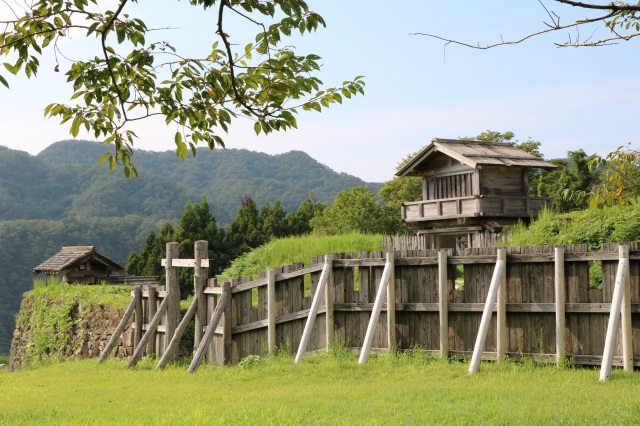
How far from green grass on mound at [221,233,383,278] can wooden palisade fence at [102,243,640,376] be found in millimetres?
13130

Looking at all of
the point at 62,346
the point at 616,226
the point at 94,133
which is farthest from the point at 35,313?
the point at 94,133

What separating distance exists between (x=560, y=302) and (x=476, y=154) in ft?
82.2

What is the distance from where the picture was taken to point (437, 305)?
1466cm

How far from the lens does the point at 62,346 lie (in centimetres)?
2450

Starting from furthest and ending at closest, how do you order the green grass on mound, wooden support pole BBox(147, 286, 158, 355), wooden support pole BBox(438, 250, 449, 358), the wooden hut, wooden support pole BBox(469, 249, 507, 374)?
the wooden hut, the green grass on mound, wooden support pole BBox(147, 286, 158, 355), wooden support pole BBox(438, 250, 449, 358), wooden support pole BBox(469, 249, 507, 374)

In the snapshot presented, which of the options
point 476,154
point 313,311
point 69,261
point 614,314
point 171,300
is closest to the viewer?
point 614,314

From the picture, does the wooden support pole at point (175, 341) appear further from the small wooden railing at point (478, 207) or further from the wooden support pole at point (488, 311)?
the small wooden railing at point (478, 207)

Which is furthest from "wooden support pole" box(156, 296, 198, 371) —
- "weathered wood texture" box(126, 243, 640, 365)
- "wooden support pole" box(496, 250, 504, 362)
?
"wooden support pole" box(496, 250, 504, 362)

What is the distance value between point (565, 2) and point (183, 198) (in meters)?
134

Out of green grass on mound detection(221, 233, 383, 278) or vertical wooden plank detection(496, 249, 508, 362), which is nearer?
vertical wooden plank detection(496, 249, 508, 362)

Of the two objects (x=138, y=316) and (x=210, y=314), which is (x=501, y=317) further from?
(x=138, y=316)

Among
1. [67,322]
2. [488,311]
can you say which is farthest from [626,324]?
[67,322]

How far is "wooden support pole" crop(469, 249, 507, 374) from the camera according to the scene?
1304 centimetres

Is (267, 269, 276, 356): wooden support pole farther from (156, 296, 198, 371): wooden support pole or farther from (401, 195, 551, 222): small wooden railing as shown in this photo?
(401, 195, 551, 222): small wooden railing
